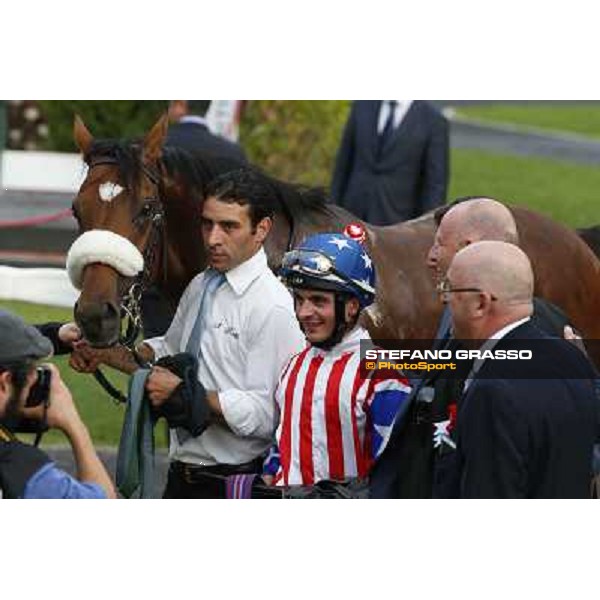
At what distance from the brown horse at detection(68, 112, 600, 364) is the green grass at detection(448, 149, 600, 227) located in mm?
75

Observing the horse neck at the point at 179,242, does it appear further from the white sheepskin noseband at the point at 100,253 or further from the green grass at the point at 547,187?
the green grass at the point at 547,187

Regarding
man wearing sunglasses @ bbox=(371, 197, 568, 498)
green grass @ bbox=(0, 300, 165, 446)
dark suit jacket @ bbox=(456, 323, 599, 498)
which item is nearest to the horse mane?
green grass @ bbox=(0, 300, 165, 446)

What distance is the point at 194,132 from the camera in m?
6.71

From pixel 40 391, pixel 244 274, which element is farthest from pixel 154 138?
pixel 40 391

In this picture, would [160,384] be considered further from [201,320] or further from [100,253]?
[100,253]

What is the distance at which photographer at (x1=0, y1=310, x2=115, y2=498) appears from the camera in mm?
4895

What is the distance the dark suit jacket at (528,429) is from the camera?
481 cm

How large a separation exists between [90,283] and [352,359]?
2.84 feet

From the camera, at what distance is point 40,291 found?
19.5ft

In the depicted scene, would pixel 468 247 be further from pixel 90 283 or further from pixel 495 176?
pixel 495 176

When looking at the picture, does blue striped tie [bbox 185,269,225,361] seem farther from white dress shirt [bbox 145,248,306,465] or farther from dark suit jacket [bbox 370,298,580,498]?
dark suit jacket [bbox 370,298,580,498]

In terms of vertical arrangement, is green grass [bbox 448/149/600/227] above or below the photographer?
above

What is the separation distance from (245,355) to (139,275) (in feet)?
1.45

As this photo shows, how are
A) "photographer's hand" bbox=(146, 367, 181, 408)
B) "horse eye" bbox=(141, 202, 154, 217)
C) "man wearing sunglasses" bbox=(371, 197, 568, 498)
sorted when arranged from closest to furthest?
1. "man wearing sunglasses" bbox=(371, 197, 568, 498)
2. "photographer's hand" bbox=(146, 367, 181, 408)
3. "horse eye" bbox=(141, 202, 154, 217)
